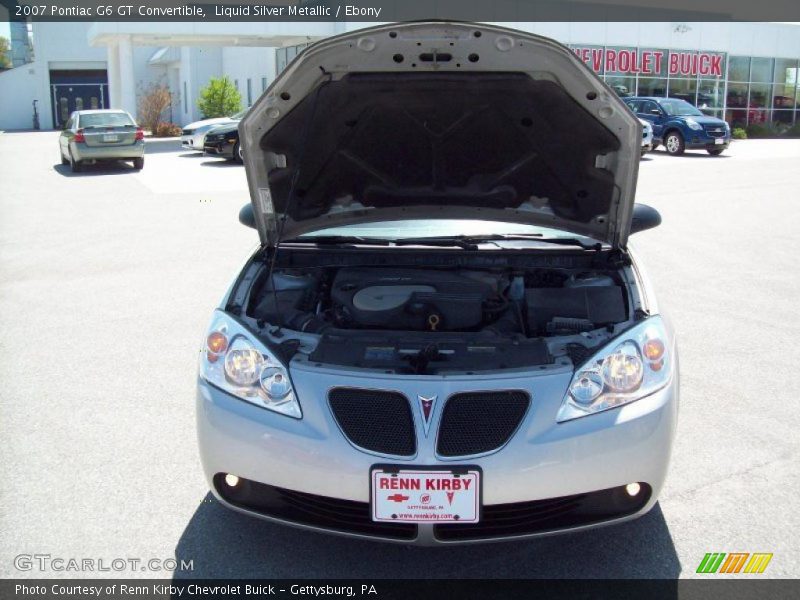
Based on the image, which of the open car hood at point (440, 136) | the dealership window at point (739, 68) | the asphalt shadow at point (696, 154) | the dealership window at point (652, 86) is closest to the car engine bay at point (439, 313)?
the open car hood at point (440, 136)

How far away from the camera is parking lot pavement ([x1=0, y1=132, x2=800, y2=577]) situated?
3152 millimetres

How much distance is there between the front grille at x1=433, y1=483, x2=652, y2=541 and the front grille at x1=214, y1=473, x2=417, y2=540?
0.18 metres

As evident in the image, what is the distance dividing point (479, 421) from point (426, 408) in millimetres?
185

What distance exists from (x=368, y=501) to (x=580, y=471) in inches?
28.2

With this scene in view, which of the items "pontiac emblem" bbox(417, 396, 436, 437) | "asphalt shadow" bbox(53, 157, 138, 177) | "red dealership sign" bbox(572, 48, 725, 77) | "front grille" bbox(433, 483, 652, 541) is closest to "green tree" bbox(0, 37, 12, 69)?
"red dealership sign" bbox(572, 48, 725, 77)

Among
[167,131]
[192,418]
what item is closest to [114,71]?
[167,131]

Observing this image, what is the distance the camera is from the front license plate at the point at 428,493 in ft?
8.86

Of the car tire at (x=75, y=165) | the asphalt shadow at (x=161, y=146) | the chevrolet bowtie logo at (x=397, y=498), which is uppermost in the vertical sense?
the chevrolet bowtie logo at (x=397, y=498)

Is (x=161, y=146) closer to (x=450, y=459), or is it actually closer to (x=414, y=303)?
(x=414, y=303)

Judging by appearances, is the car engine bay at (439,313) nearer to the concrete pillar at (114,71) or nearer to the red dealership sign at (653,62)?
the red dealership sign at (653,62)

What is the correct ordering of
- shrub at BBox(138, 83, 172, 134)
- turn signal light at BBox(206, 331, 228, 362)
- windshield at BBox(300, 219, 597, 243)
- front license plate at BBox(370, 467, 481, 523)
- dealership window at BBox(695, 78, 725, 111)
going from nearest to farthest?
1. front license plate at BBox(370, 467, 481, 523)
2. turn signal light at BBox(206, 331, 228, 362)
3. windshield at BBox(300, 219, 597, 243)
4. dealership window at BBox(695, 78, 725, 111)
5. shrub at BBox(138, 83, 172, 134)

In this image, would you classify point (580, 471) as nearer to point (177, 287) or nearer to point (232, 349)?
point (232, 349)

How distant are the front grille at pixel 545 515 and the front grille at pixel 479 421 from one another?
0.22 meters

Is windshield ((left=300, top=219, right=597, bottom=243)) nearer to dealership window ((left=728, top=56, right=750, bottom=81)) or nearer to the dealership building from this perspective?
the dealership building
